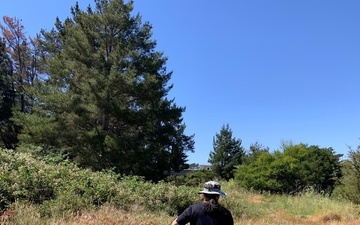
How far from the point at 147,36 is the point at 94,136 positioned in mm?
8534

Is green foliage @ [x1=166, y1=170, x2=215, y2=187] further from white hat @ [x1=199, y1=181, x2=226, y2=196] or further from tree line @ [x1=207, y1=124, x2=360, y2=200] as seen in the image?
white hat @ [x1=199, y1=181, x2=226, y2=196]

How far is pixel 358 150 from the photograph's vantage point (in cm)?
1366

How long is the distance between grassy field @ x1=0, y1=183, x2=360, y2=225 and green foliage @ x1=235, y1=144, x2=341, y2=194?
442cm

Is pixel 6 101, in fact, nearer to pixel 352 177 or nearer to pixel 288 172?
pixel 288 172

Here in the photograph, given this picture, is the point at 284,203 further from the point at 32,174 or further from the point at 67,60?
the point at 67,60

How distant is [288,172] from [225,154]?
23921 millimetres

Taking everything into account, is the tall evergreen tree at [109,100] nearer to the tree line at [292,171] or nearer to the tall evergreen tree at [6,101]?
Result: the tree line at [292,171]

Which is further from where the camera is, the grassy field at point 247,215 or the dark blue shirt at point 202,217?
the grassy field at point 247,215

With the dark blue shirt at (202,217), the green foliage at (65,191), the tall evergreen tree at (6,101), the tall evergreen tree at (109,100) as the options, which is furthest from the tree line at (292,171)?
the tall evergreen tree at (6,101)

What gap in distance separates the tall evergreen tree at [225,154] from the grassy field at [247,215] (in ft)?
91.7

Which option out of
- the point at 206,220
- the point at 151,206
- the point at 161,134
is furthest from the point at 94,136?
the point at 206,220

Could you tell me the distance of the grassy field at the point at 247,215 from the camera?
7113 mm

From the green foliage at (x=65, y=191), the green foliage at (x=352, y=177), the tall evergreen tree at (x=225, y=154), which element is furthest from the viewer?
the tall evergreen tree at (x=225, y=154)

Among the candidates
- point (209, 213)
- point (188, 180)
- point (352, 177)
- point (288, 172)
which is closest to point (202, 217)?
point (209, 213)
